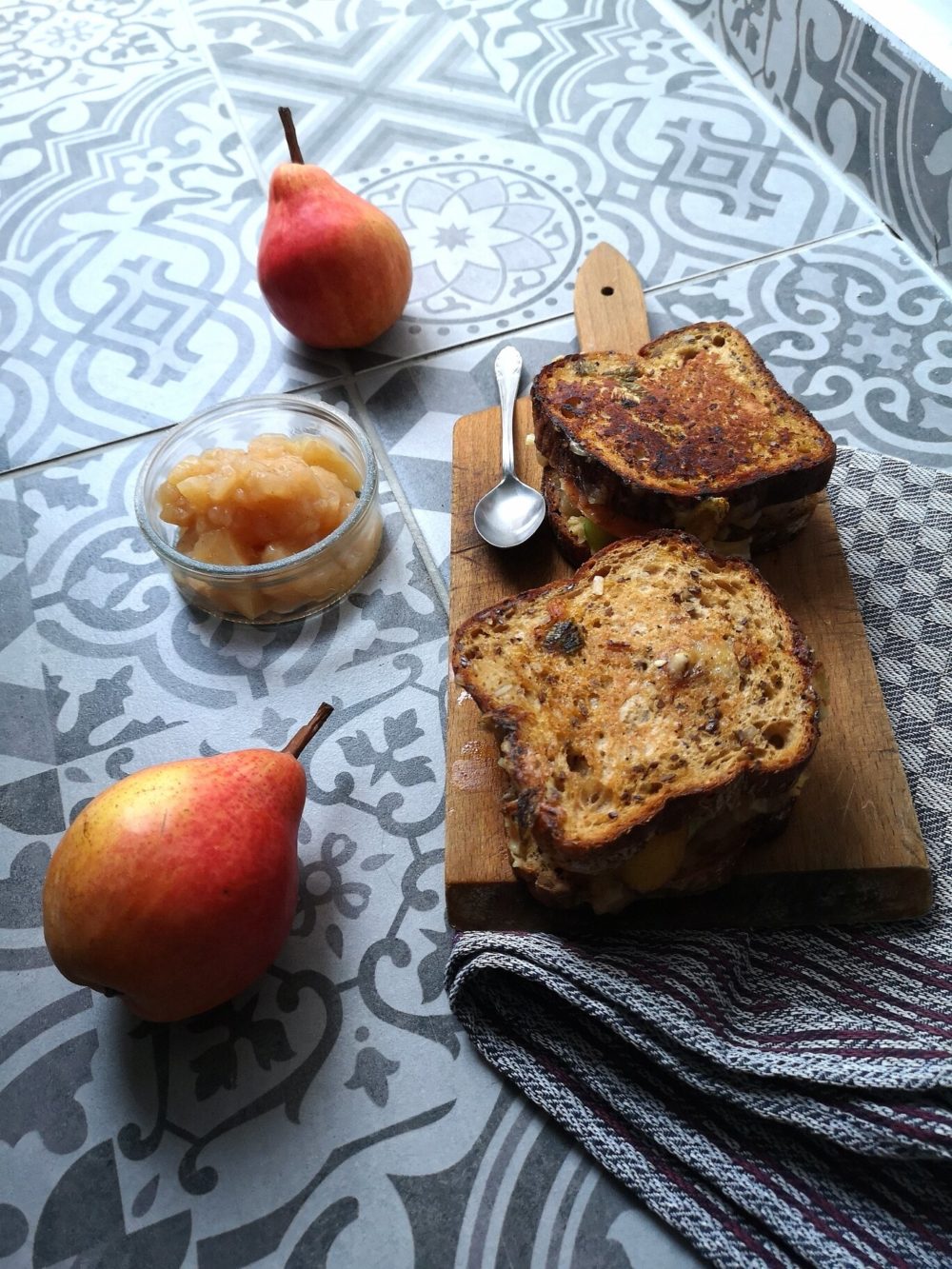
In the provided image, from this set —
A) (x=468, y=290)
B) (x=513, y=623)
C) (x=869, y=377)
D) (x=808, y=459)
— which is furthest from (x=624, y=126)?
(x=513, y=623)

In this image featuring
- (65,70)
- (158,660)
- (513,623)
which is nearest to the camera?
(513,623)

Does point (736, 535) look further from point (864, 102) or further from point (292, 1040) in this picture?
point (864, 102)

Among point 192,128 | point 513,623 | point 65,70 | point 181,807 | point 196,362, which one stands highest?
point 65,70

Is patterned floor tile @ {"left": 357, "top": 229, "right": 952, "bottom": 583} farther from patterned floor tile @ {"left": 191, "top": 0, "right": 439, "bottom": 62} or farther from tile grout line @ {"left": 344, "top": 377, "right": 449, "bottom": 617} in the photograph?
patterned floor tile @ {"left": 191, "top": 0, "right": 439, "bottom": 62}

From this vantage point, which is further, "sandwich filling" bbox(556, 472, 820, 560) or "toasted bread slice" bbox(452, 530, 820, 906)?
"sandwich filling" bbox(556, 472, 820, 560)

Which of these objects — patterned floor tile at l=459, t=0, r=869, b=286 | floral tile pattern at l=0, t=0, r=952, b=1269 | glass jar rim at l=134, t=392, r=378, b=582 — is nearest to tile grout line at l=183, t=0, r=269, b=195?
floral tile pattern at l=0, t=0, r=952, b=1269

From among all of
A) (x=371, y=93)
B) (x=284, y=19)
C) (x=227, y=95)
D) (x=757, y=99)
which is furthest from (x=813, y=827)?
(x=284, y=19)

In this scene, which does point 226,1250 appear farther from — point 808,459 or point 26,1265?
point 808,459
